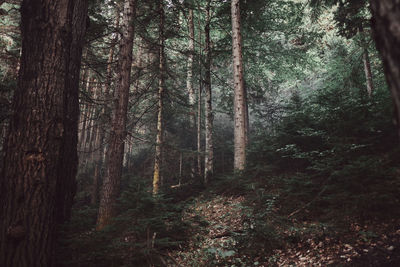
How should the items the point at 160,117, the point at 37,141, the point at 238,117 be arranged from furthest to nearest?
the point at 160,117 → the point at 238,117 → the point at 37,141

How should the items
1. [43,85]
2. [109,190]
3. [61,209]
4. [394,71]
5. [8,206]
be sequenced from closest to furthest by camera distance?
[394,71], [8,206], [43,85], [61,209], [109,190]

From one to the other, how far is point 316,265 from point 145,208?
3218 mm

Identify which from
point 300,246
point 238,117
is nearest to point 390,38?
point 300,246

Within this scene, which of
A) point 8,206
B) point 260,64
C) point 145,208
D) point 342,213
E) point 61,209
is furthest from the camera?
point 260,64

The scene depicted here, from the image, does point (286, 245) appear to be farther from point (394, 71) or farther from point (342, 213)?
point (394, 71)

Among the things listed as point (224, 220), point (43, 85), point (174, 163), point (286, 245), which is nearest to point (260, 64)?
point (174, 163)

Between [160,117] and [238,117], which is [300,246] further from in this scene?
[160,117]

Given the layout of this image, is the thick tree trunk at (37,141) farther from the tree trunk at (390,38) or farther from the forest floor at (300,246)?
the tree trunk at (390,38)

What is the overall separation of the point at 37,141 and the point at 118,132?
3.77m

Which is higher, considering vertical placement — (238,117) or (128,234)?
(238,117)

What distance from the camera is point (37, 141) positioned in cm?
324

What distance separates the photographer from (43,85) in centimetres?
336

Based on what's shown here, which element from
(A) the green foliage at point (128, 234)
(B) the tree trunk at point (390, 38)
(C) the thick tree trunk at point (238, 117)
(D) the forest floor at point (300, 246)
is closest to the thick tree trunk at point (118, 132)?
(A) the green foliage at point (128, 234)

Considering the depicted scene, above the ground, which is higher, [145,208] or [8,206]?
[8,206]
